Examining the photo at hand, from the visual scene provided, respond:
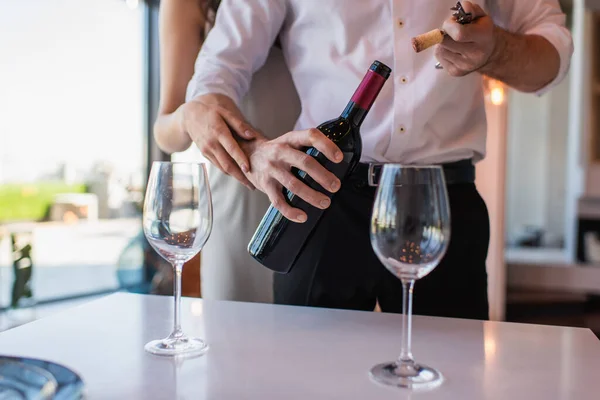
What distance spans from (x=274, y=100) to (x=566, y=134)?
4.40 metres

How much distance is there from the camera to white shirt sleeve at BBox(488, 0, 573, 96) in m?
1.19

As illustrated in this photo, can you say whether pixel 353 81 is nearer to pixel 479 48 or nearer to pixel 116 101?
pixel 479 48

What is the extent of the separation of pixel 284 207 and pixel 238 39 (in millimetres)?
523

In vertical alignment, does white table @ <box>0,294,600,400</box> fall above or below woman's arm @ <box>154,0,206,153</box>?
below

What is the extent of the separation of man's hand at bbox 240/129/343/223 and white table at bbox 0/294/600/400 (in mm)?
172

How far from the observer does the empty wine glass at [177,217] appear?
73 cm

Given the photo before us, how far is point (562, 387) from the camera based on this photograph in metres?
0.63

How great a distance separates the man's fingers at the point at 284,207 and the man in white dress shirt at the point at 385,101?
27cm

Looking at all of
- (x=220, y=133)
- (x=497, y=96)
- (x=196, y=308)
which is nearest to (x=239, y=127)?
(x=220, y=133)

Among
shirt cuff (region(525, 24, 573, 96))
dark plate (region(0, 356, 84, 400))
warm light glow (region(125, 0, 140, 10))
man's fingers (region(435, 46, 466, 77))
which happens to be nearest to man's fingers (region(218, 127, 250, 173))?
man's fingers (region(435, 46, 466, 77))

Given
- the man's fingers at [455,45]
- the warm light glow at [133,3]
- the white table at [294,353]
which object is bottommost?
the white table at [294,353]

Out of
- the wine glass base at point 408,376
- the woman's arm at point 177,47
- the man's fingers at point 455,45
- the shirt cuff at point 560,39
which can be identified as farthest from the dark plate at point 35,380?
the shirt cuff at point 560,39

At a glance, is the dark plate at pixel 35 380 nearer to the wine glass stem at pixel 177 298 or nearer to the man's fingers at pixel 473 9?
the wine glass stem at pixel 177 298

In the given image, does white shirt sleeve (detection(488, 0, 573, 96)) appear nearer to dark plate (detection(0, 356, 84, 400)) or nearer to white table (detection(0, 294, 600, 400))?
white table (detection(0, 294, 600, 400))
